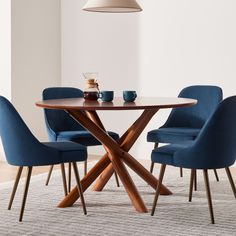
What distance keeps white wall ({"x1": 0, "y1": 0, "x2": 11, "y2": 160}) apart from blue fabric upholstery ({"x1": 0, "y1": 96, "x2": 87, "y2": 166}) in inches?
112

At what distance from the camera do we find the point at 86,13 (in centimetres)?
720

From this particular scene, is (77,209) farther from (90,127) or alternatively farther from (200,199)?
(200,199)

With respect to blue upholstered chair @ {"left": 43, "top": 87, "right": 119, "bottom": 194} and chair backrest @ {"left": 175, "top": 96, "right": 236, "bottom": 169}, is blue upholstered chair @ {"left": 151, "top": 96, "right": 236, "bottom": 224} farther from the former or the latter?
blue upholstered chair @ {"left": 43, "top": 87, "right": 119, "bottom": 194}

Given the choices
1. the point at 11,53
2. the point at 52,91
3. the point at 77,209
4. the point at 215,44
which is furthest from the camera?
the point at 11,53

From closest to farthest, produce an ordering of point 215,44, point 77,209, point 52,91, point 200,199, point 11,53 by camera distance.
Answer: point 77,209 < point 200,199 < point 52,91 < point 215,44 < point 11,53

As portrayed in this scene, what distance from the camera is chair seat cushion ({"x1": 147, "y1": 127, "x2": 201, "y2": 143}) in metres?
4.99

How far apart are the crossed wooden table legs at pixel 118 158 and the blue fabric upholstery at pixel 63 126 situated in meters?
0.30

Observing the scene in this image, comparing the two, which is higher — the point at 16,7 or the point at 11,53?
the point at 16,7

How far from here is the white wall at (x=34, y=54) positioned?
6.77 meters

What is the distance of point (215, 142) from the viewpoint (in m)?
3.74

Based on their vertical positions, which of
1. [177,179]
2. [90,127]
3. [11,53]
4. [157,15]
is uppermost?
[157,15]

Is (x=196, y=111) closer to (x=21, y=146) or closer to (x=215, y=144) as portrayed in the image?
(x=215, y=144)

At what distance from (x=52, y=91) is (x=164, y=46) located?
1.87m

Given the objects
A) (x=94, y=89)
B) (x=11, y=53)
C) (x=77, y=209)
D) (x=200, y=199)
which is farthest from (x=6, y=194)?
(x=11, y=53)
